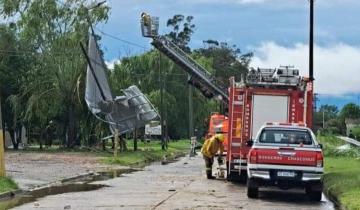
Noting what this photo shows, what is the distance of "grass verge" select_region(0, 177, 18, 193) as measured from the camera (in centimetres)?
1860

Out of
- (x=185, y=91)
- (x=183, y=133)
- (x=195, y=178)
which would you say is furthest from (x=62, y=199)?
(x=183, y=133)

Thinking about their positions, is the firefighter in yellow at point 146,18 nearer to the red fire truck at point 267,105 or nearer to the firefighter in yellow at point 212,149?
the firefighter in yellow at point 212,149

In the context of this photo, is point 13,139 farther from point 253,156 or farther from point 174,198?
point 253,156

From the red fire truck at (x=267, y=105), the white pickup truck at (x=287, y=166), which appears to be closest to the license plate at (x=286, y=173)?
the white pickup truck at (x=287, y=166)

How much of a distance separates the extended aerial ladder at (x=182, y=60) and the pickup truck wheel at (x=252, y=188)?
26.2 metres

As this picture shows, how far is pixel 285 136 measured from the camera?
18.1 metres

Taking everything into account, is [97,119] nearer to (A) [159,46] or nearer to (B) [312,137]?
(A) [159,46]

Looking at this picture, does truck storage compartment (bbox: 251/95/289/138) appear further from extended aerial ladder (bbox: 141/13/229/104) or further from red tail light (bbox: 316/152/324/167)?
extended aerial ladder (bbox: 141/13/229/104)

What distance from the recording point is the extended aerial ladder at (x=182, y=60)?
144 feet

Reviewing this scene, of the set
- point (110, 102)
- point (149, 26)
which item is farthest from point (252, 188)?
point (110, 102)

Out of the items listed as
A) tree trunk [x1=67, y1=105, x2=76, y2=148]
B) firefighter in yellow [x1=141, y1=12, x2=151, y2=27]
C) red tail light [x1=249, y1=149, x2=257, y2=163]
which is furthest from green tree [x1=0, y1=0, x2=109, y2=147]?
red tail light [x1=249, y1=149, x2=257, y2=163]

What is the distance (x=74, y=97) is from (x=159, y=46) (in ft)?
27.0

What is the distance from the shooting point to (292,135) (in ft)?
59.4

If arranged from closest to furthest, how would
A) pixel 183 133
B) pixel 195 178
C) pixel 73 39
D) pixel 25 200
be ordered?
pixel 25 200, pixel 195 178, pixel 73 39, pixel 183 133
